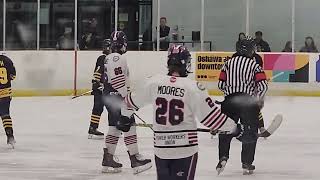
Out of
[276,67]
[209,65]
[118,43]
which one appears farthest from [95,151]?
[276,67]

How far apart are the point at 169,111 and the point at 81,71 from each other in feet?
40.5

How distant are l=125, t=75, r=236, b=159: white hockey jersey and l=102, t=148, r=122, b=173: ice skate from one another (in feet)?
8.65

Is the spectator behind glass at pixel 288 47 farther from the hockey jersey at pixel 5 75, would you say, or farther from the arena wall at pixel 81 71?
the hockey jersey at pixel 5 75

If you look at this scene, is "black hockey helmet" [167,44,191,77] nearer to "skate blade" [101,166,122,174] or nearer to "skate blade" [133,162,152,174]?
"skate blade" [133,162,152,174]

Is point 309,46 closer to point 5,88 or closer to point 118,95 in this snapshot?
point 5,88

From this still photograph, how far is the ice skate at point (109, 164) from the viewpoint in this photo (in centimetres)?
688

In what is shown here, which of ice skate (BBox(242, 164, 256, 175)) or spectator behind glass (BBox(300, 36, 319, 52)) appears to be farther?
spectator behind glass (BBox(300, 36, 319, 52))

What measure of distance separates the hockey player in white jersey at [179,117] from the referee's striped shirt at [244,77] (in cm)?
250

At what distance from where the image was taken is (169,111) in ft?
13.8

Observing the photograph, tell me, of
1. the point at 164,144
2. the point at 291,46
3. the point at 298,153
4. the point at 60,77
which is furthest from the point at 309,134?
the point at 291,46

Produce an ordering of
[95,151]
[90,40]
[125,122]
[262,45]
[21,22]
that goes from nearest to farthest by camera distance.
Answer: [125,122] < [95,151] < [262,45] < [90,40] < [21,22]

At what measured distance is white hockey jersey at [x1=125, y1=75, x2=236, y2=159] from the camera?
4141 mm

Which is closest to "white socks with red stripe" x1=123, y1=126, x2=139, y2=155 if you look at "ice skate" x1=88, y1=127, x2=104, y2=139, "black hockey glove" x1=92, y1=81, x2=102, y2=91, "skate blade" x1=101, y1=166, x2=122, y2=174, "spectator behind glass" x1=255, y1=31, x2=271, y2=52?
"skate blade" x1=101, y1=166, x2=122, y2=174

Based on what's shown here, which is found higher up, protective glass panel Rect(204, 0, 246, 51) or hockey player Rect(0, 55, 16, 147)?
protective glass panel Rect(204, 0, 246, 51)
